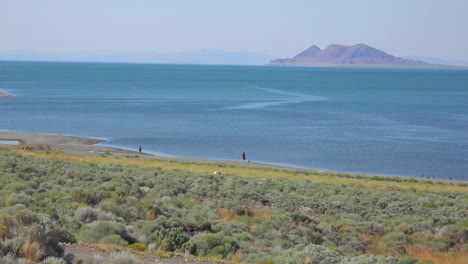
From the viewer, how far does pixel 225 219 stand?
56.5 ft

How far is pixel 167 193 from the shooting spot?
21.2m

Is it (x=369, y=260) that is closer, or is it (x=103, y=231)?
(x=369, y=260)

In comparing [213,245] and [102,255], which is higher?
[102,255]

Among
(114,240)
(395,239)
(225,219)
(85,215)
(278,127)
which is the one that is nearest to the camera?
(114,240)

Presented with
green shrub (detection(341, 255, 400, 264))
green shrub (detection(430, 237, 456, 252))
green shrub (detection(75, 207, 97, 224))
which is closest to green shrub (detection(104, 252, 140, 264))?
green shrub (detection(341, 255, 400, 264))

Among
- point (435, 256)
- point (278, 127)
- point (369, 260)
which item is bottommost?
point (278, 127)

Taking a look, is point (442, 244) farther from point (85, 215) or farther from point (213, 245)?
point (85, 215)

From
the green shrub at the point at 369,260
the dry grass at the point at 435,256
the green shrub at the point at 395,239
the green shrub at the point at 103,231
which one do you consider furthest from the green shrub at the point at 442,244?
the green shrub at the point at 103,231

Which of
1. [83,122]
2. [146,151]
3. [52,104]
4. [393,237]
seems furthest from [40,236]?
[52,104]

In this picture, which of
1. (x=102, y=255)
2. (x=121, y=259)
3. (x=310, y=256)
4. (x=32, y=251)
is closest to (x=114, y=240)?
(x=102, y=255)

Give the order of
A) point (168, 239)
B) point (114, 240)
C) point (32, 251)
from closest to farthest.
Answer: point (32, 251) → point (114, 240) → point (168, 239)

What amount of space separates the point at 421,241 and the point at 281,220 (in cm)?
388

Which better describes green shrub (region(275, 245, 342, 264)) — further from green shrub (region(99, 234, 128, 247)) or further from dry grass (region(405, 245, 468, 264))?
dry grass (region(405, 245, 468, 264))

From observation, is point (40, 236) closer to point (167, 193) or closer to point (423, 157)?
point (167, 193)
